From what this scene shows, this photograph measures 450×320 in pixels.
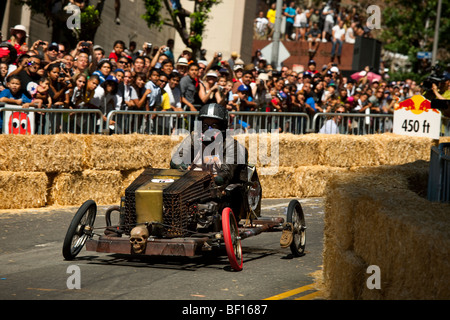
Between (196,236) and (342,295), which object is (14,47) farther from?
(342,295)

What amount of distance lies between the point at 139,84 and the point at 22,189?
356cm

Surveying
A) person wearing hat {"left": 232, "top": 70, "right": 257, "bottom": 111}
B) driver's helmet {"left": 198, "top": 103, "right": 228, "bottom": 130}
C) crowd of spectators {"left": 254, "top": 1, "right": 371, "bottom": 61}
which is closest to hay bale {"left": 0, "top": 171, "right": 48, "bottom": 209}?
driver's helmet {"left": 198, "top": 103, "right": 228, "bottom": 130}

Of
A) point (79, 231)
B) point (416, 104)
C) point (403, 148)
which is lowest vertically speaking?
point (79, 231)

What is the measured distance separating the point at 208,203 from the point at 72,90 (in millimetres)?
6001

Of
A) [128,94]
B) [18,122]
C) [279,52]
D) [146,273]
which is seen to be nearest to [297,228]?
[146,273]

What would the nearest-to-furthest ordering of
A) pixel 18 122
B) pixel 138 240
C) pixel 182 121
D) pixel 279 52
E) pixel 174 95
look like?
pixel 138 240 < pixel 18 122 < pixel 182 121 < pixel 174 95 < pixel 279 52

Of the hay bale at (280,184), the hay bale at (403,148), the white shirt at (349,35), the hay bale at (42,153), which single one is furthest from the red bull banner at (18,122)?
the white shirt at (349,35)

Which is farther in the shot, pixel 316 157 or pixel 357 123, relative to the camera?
pixel 357 123

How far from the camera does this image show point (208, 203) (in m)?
8.70

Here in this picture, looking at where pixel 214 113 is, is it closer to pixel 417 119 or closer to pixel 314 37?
pixel 417 119

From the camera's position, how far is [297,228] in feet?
31.3

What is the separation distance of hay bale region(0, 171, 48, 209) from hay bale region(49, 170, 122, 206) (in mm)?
281

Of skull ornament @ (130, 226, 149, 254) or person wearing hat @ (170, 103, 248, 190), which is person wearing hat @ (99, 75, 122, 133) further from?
skull ornament @ (130, 226, 149, 254)
